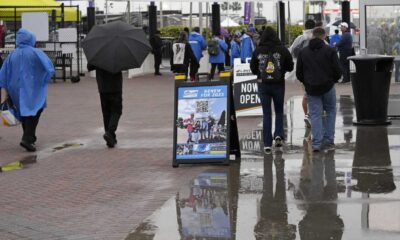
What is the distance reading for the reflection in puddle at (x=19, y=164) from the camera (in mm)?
10727

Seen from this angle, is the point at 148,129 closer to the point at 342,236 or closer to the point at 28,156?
the point at 28,156

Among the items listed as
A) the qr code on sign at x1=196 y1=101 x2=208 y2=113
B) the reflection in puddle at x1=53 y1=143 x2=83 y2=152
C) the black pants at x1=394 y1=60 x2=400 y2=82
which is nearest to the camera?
the qr code on sign at x1=196 y1=101 x2=208 y2=113

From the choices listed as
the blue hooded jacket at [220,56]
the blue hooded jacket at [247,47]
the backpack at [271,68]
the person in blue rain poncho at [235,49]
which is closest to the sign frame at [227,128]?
the backpack at [271,68]

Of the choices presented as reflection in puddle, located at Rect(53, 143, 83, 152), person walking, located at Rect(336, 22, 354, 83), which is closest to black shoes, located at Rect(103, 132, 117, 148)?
reflection in puddle, located at Rect(53, 143, 83, 152)

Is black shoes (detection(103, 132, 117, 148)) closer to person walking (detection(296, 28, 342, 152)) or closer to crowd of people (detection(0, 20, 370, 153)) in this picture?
crowd of people (detection(0, 20, 370, 153))

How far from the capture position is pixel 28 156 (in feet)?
38.5

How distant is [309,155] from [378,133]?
218cm

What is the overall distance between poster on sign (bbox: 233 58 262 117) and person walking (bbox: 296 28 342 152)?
393cm

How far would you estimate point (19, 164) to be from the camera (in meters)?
11.0

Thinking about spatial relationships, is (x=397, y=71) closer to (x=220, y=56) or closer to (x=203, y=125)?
(x=203, y=125)

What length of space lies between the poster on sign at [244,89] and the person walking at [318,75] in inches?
155

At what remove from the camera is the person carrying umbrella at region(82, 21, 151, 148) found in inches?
473

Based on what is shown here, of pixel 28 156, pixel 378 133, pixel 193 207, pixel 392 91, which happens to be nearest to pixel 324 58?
pixel 378 133

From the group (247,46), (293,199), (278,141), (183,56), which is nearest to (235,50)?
(247,46)
